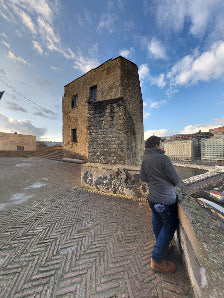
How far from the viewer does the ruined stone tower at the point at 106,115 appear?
14.7 feet

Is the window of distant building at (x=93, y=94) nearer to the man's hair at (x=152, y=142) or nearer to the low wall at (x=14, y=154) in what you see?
the man's hair at (x=152, y=142)

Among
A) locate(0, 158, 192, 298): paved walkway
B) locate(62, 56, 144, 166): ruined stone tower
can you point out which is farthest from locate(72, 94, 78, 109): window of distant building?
locate(0, 158, 192, 298): paved walkway

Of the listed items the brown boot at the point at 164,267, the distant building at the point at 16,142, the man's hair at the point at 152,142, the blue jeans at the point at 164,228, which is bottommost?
the brown boot at the point at 164,267

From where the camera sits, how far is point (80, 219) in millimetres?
2658

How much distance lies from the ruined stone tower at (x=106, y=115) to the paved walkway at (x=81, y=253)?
2284 mm

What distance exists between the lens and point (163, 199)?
5.17 feet

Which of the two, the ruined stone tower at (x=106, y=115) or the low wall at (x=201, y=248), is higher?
the ruined stone tower at (x=106, y=115)

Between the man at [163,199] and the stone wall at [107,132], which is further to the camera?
the stone wall at [107,132]

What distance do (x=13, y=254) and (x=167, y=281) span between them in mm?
2388

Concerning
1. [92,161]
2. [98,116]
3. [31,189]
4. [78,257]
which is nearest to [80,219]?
[78,257]

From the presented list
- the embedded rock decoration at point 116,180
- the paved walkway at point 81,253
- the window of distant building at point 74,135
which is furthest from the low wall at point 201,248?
the window of distant building at point 74,135

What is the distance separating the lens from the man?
4.99 ft

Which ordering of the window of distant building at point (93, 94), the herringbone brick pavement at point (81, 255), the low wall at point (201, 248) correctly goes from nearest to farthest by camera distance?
the low wall at point (201, 248)
the herringbone brick pavement at point (81, 255)
the window of distant building at point (93, 94)

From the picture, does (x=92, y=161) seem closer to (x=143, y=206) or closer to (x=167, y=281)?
(x=143, y=206)
